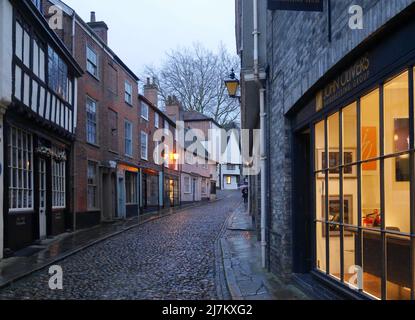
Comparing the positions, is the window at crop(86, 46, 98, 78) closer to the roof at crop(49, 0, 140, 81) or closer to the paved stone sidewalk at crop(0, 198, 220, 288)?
the roof at crop(49, 0, 140, 81)

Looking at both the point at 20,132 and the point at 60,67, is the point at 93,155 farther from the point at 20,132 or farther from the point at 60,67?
the point at 20,132

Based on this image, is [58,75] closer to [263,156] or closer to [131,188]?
[263,156]

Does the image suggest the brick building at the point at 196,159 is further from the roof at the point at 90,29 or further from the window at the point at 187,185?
the roof at the point at 90,29

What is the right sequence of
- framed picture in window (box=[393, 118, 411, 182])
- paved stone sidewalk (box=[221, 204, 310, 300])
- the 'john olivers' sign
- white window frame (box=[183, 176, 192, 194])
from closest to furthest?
framed picture in window (box=[393, 118, 411, 182]) < the 'john olivers' sign < paved stone sidewalk (box=[221, 204, 310, 300]) < white window frame (box=[183, 176, 192, 194])

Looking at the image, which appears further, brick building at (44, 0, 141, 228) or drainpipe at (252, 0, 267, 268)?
brick building at (44, 0, 141, 228)

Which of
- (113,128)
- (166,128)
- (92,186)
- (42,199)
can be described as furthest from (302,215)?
(166,128)

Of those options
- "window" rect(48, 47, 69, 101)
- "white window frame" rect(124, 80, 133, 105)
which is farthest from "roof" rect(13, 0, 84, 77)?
"white window frame" rect(124, 80, 133, 105)

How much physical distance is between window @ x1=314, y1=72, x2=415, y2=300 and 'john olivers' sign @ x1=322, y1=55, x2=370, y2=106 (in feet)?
0.60

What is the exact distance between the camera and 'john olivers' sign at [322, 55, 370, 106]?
4727 millimetres

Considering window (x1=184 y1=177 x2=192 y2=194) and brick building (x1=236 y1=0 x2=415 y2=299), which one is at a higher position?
brick building (x1=236 y1=0 x2=415 y2=299)

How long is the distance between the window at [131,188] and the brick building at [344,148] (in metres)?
17.1

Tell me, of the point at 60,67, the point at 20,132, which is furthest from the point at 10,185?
the point at 60,67

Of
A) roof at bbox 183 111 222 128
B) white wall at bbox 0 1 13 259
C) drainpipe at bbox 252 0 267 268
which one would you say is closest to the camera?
drainpipe at bbox 252 0 267 268

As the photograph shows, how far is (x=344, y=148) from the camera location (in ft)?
18.1
